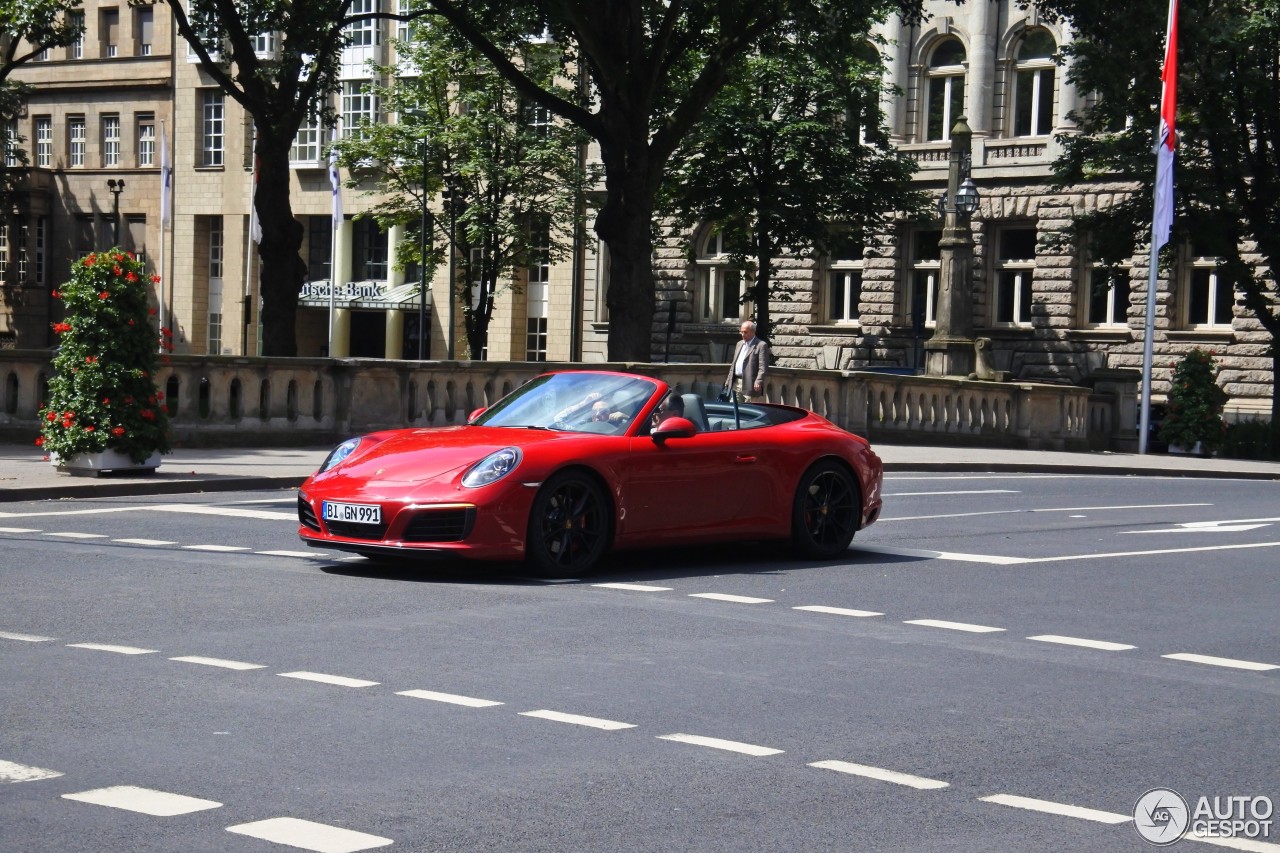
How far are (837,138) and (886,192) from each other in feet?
5.74

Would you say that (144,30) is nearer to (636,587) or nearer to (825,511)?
(825,511)

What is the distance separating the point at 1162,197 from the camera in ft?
106

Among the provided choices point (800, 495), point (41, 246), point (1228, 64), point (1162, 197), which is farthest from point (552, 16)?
point (41, 246)

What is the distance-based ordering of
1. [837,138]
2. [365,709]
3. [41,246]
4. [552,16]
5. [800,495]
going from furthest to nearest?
[41,246] → [837,138] → [552,16] → [800,495] → [365,709]

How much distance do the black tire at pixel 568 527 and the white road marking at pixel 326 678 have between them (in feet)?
12.1

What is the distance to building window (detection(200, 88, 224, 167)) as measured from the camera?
66938 millimetres

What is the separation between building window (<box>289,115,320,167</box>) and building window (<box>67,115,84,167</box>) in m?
9.87

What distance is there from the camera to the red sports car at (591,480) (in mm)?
11711

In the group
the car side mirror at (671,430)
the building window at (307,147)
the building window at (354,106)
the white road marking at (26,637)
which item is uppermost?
the building window at (354,106)

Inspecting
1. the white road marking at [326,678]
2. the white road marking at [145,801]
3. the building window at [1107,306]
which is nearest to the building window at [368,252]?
the building window at [1107,306]

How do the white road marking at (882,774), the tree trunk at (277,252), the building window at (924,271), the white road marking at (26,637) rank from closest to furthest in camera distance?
the white road marking at (882,774)
the white road marking at (26,637)
the tree trunk at (277,252)
the building window at (924,271)

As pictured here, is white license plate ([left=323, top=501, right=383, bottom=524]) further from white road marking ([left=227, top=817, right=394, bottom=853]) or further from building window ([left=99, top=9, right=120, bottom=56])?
building window ([left=99, top=9, right=120, bottom=56])

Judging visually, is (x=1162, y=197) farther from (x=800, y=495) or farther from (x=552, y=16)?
(x=800, y=495)

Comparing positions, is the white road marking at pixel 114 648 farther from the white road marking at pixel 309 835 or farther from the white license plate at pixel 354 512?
the white road marking at pixel 309 835
